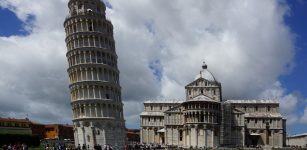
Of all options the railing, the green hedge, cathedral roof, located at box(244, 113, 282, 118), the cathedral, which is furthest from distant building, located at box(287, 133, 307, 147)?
the railing

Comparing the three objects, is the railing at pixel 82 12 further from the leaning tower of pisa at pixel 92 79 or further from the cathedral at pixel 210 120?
the cathedral at pixel 210 120

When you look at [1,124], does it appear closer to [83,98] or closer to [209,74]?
[83,98]

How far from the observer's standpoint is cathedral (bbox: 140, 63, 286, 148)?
105 metres

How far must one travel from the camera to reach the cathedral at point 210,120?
105 metres

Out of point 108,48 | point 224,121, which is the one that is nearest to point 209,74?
point 224,121

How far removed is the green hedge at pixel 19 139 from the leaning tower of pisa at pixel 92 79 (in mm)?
18476

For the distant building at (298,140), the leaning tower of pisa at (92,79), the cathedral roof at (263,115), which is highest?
the leaning tower of pisa at (92,79)

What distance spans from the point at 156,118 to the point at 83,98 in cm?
6178

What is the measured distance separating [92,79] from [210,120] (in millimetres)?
42198

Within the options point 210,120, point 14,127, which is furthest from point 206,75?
point 14,127

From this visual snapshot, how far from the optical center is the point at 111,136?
7250cm

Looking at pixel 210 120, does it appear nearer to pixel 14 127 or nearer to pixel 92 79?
pixel 92 79

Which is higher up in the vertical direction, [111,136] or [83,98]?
[83,98]

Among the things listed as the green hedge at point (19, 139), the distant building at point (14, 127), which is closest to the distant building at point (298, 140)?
the distant building at point (14, 127)
